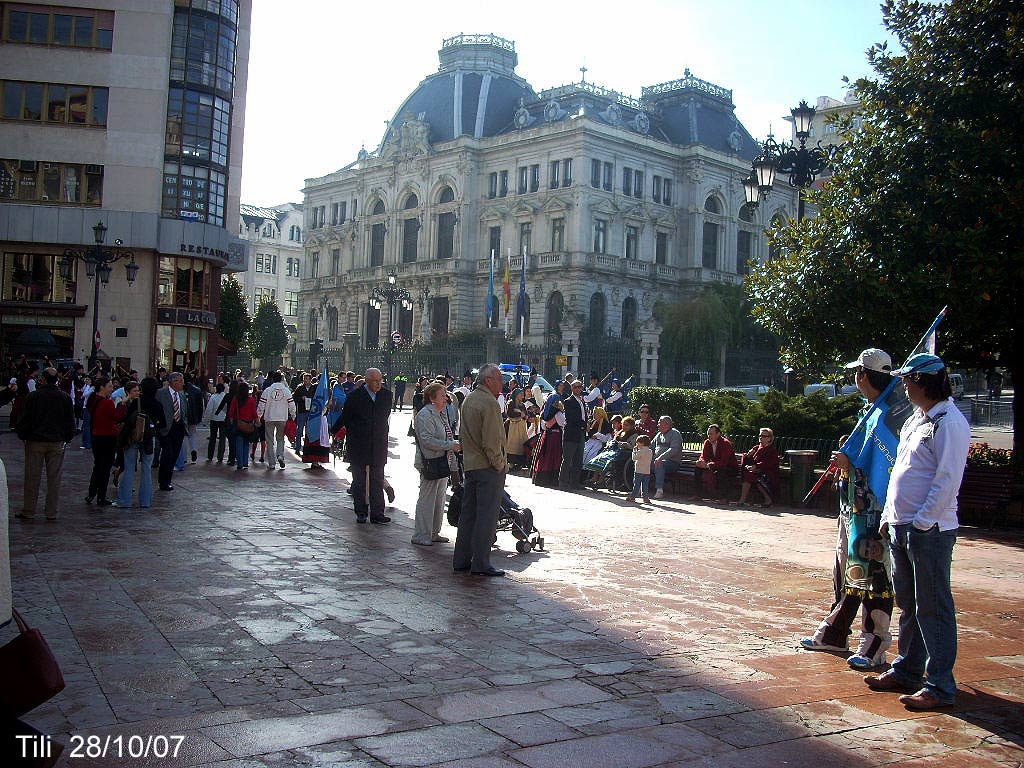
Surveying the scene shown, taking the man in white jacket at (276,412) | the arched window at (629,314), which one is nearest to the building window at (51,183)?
the man in white jacket at (276,412)

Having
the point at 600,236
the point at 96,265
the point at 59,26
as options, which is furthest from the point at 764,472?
the point at 600,236

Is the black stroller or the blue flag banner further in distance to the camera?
the blue flag banner

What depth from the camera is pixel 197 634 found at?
20.4 feet

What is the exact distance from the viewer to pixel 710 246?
71.0 meters

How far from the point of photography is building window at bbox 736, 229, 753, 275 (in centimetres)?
7262

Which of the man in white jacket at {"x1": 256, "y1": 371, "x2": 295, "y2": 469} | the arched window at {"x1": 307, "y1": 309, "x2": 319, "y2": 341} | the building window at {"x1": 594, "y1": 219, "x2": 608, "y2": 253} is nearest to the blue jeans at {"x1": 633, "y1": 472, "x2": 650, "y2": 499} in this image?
the man in white jacket at {"x1": 256, "y1": 371, "x2": 295, "y2": 469}

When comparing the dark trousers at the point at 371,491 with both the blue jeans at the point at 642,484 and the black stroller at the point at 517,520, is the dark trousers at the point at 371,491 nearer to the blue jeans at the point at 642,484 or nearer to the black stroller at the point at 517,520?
the black stroller at the point at 517,520

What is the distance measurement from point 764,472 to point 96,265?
22.3 m

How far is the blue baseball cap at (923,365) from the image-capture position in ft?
17.9

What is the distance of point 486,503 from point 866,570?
3.65 meters

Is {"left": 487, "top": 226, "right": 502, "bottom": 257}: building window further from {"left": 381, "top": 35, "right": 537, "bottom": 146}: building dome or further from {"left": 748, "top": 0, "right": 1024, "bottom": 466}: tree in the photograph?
{"left": 748, "top": 0, "right": 1024, "bottom": 466}: tree

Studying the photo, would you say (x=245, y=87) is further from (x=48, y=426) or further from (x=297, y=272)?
(x=297, y=272)

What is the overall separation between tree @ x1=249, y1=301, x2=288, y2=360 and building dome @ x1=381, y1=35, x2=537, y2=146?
17154 millimetres

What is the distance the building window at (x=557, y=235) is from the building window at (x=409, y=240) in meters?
13.1
